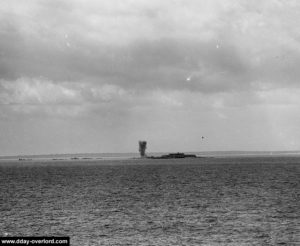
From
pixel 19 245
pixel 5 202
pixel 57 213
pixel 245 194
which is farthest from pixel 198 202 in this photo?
pixel 19 245

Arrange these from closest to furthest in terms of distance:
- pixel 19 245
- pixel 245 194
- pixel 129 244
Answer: pixel 19 245, pixel 129 244, pixel 245 194

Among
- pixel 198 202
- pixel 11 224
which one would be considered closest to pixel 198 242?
pixel 11 224

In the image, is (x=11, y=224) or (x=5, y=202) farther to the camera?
(x=5, y=202)

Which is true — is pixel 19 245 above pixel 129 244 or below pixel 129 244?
above

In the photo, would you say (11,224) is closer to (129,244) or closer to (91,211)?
(91,211)

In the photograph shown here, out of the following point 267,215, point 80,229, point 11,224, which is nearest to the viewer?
point 80,229

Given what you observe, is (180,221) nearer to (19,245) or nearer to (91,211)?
(91,211)

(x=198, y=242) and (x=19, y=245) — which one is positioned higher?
(x=19, y=245)

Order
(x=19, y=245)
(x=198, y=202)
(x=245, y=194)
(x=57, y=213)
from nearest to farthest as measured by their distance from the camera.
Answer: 1. (x=19, y=245)
2. (x=57, y=213)
3. (x=198, y=202)
4. (x=245, y=194)

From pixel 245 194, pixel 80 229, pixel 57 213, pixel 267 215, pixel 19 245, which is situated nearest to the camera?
pixel 19 245
